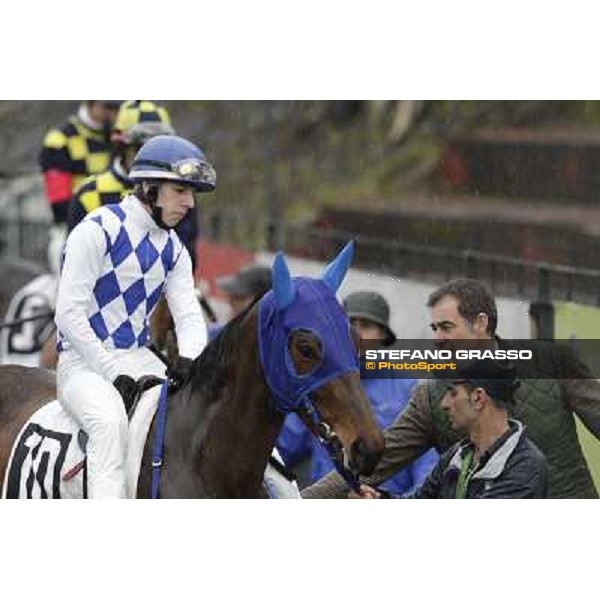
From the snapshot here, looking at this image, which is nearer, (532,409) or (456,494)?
(456,494)

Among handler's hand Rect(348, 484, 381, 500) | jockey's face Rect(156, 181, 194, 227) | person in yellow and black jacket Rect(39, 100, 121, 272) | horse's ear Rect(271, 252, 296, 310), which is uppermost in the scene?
person in yellow and black jacket Rect(39, 100, 121, 272)

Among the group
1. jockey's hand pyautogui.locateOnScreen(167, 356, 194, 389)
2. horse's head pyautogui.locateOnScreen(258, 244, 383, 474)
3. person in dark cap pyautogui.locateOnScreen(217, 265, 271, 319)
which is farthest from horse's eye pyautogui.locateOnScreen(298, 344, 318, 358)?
person in dark cap pyautogui.locateOnScreen(217, 265, 271, 319)

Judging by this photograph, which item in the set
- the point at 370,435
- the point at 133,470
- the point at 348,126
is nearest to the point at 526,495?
the point at 370,435

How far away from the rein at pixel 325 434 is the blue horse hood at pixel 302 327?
3 cm

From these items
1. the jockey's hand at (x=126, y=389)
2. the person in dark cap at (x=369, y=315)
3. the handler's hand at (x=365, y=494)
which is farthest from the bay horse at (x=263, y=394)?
the person in dark cap at (x=369, y=315)

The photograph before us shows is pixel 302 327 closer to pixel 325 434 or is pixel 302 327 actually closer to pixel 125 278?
pixel 325 434

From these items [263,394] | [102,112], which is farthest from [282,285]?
[102,112]

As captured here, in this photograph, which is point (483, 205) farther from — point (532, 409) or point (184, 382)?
point (184, 382)

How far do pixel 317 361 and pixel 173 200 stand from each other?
0.89 meters

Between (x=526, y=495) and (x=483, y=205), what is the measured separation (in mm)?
4024

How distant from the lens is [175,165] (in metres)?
5.57

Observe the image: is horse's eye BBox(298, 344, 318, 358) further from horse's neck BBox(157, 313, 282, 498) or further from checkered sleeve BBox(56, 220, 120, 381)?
checkered sleeve BBox(56, 220, 120, 381)

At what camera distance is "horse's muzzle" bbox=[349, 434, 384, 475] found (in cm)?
490
